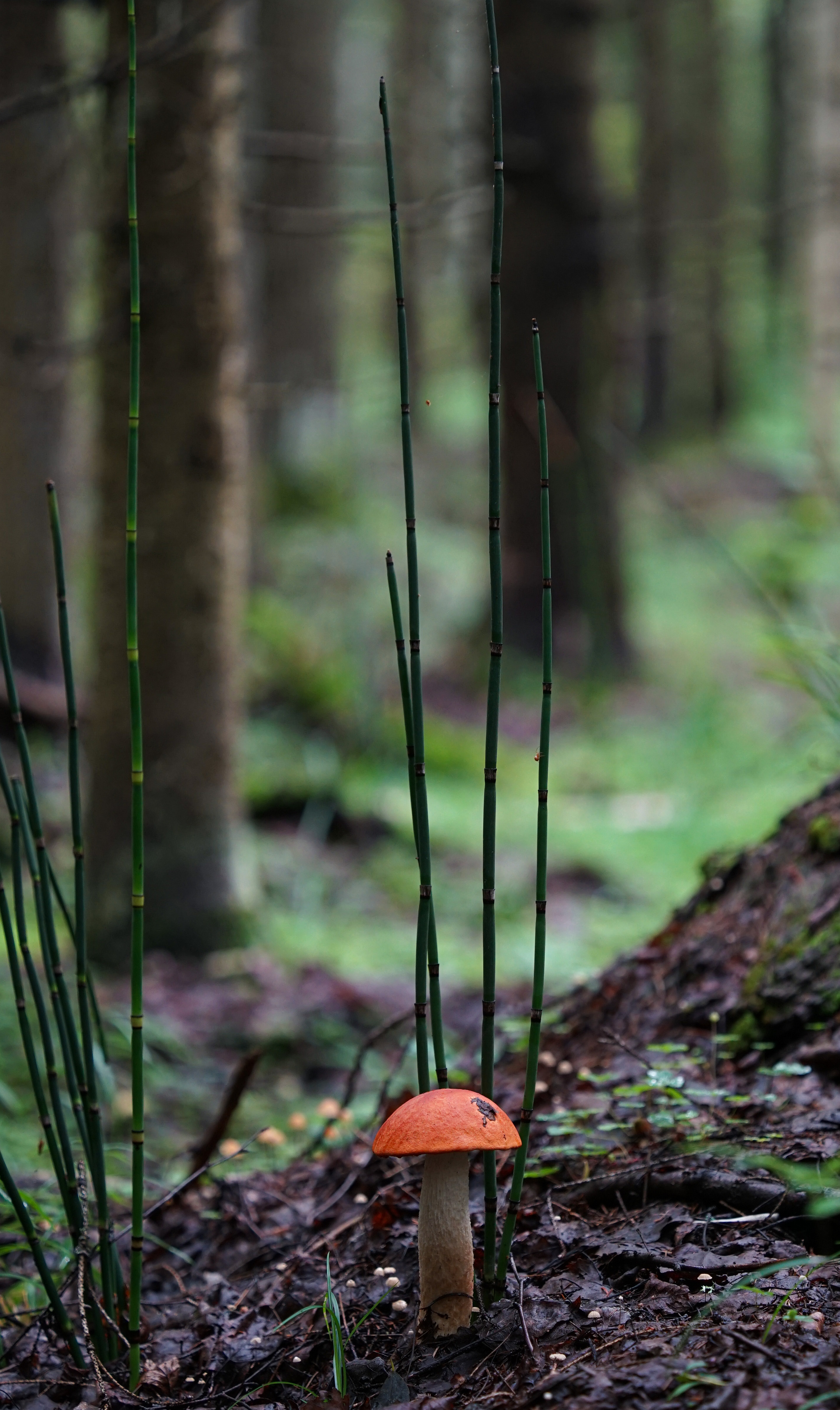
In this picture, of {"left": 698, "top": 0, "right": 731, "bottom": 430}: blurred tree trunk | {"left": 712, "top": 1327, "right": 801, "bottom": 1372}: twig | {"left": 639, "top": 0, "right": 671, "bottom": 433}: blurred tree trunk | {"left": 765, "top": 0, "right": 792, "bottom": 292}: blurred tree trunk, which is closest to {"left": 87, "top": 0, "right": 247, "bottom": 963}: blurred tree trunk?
{"left": 712, "top": 1327, "right": 801, "bottom": 1372}: twig

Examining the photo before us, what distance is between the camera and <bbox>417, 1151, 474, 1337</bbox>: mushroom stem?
123 centimetres

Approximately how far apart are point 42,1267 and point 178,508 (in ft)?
8.60

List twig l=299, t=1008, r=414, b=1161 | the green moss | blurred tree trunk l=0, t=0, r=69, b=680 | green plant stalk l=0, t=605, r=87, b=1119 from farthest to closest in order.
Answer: blurred tree trunk l=0, t=0, r=69, b=680 → the green moss → twig l=299, t=1008, r=414, b=1161 → green plant stalk l=0, t=605, r=87, b=1119

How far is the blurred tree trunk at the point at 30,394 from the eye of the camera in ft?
18.7

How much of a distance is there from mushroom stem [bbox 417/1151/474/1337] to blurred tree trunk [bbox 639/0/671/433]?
8.46 metres

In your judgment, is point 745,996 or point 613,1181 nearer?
point 613,1181

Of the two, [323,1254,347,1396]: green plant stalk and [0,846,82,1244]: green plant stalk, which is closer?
[323,1254,347,1396]: green plant stalk

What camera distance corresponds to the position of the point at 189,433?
140 inches

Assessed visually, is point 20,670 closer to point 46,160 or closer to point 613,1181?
point 46,160

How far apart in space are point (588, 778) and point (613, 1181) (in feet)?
13.5

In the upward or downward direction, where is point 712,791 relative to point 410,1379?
downward

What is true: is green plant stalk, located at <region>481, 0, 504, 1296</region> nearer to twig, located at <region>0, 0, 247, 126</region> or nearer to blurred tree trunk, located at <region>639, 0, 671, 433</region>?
twig, located at <region>0, 0, 247, 126</region>

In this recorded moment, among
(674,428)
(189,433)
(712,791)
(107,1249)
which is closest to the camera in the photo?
(107,1249)

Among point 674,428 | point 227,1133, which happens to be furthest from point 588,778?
point 674,428
